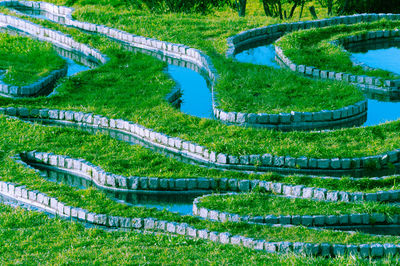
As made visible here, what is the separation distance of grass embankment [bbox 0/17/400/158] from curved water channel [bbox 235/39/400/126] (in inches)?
89.8

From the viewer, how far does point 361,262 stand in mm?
8891

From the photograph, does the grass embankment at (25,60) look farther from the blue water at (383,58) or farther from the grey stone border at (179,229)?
the blue water at (383,58)

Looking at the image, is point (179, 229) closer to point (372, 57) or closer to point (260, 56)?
point (260, 56)

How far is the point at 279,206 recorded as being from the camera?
11.7m

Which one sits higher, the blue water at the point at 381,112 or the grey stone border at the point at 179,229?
the blue water at the point at 381,112

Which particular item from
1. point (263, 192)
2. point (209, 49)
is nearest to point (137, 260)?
point (263, 192)

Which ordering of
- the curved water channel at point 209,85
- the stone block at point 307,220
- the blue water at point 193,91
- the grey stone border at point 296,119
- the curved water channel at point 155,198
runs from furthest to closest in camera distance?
the blue water at point 193,91 < the curved water channel at point 209,85 < the grey stone border at point 296,119 < the curved water channel at point 155,198 < the stone block at point 307,220

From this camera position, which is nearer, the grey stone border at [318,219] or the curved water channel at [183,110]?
the grey stone border at [318,219]

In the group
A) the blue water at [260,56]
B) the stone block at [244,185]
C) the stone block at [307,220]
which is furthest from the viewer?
the blue water at [260,56]

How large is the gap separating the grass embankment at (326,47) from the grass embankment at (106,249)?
32.3ft

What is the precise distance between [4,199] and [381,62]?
39.1 ft

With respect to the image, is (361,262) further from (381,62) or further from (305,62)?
(381,62)

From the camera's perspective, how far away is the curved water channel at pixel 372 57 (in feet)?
57.1

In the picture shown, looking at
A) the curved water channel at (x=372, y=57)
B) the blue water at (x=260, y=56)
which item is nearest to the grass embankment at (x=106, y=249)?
the curved water channel at (x=372, y=57)
